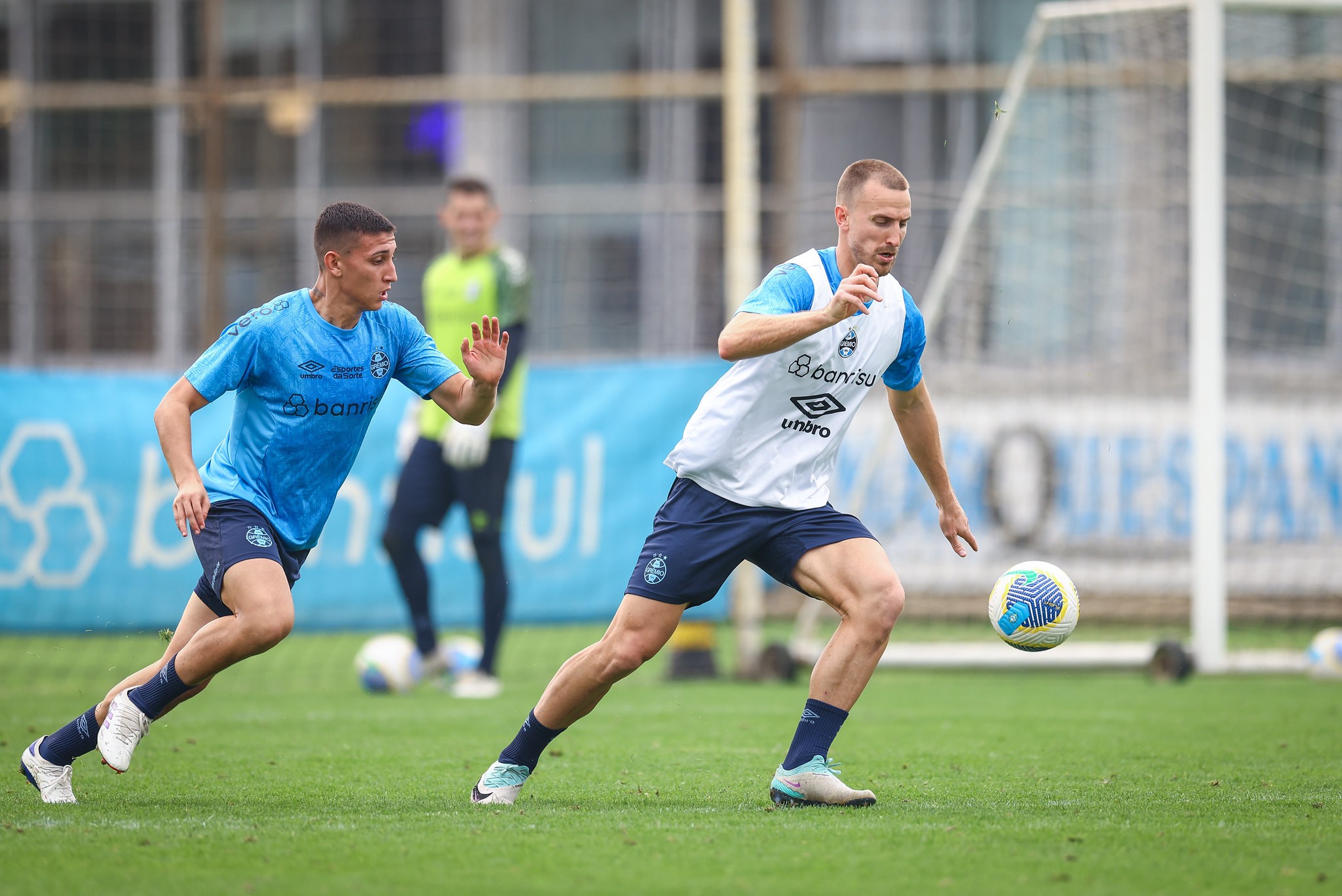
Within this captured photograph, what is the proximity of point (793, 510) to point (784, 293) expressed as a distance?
736 millimetres

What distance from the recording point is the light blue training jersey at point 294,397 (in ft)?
17.3

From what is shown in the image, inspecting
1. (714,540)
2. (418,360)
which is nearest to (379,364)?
(418,360)

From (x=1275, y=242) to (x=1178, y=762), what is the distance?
8363mm

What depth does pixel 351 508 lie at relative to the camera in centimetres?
1077

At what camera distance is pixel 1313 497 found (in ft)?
38.9

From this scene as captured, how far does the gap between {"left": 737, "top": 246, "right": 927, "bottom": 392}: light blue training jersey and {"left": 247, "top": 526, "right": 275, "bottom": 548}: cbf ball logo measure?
5.81ft

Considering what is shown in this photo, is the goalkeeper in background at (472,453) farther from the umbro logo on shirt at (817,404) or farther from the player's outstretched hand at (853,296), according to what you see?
the player's outstretched hand at (853,296)

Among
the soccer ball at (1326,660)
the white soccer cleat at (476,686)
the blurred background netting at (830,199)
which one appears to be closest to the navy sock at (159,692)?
the white soccer cleat at (476,686)

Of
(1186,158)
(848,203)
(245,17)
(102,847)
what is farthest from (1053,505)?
(245,17)

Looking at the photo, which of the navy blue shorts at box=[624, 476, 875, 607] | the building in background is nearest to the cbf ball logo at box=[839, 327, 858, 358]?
the navy blue shorts at box=[624, 476, 875, 607]

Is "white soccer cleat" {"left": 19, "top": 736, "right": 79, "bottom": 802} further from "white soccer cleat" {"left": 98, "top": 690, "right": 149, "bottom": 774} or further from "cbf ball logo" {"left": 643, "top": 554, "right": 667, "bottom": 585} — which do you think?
"cbf ball logo" {"left": 643, "top": 554, "right": 667, "bottom": 585}

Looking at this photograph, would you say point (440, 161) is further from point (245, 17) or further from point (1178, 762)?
point (1178, 762)

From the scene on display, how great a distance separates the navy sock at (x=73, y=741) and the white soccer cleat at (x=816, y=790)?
2.28m

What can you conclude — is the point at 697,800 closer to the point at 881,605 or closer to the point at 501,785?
the point at 501,785
